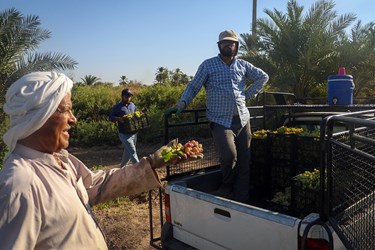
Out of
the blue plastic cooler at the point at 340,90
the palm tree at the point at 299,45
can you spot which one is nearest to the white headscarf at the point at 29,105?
the blue plastic cooler at the point at 340,90


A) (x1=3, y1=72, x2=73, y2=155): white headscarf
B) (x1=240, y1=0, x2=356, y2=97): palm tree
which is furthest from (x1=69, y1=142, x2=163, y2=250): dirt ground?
(x1=240, y1=0, x2=356, y2=97): palm tree

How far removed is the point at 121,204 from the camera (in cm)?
632

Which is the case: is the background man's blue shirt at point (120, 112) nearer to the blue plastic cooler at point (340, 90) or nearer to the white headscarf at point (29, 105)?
the blue plastic cooler at point (340, 90)

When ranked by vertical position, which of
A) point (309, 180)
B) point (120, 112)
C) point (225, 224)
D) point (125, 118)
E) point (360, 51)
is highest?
point (360, 51)

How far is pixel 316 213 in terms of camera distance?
93.7 inches

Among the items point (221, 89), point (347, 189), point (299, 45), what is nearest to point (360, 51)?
point (299, 45)

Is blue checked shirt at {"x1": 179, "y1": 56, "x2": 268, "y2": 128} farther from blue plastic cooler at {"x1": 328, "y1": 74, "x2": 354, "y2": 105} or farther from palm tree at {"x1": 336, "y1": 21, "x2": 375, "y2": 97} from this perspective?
palm tree at {"x1": 336, "y1": 21, "x2": 375, "y2": 97}

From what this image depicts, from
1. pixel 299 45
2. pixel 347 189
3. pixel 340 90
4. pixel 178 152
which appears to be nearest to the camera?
pixel 347 189

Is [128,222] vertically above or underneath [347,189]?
underneath

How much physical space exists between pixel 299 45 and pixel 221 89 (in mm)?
8959

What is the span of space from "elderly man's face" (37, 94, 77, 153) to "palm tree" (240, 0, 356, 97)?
1122cm

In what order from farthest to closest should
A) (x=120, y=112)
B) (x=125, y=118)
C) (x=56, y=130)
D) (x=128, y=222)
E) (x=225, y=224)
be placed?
(x=120, y=112)
(x=125, y=118)
(x=128, y=222)
(x=225, y=224)
(x=56, y=130)

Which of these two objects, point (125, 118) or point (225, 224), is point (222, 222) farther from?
point (125, 118)

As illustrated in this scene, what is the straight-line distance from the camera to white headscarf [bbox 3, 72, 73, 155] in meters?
1.65
